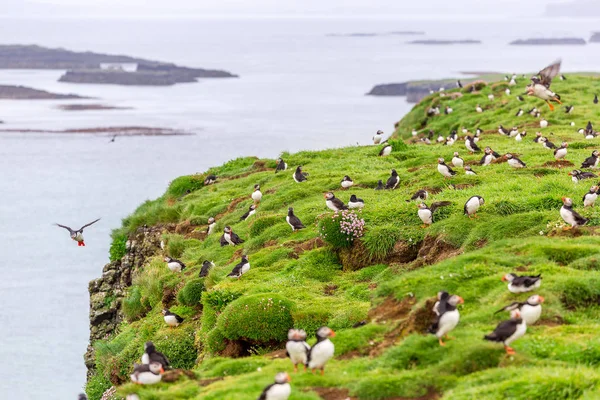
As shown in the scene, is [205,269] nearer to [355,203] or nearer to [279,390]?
[355,203]

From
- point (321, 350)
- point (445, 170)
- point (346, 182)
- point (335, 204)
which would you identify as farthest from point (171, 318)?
point (321, 350)

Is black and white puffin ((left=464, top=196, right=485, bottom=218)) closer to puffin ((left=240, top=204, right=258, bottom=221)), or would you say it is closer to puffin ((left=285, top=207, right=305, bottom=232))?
puffin ((left=285, top=207, right=305, bottom=232))

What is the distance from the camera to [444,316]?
11.6m

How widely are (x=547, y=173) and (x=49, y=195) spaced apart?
5516cm

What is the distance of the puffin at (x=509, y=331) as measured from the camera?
36.4 feet

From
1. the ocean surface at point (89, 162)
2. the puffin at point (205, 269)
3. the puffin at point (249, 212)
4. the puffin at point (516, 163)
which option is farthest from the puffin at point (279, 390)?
the ocean surface at point (89, 162)

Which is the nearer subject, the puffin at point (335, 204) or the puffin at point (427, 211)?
the puffin at point (427, 211)

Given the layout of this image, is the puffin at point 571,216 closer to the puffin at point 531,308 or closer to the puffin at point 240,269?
the puffin at point 531,308

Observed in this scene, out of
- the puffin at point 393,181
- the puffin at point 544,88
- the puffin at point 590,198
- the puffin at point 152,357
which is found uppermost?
the puffin at point 544,88

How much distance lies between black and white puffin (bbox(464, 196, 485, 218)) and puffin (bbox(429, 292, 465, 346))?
21.0 ft

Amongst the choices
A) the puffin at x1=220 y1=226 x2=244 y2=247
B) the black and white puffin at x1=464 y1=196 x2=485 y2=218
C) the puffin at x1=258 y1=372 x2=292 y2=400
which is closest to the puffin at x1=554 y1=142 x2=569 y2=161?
the black and white puffin at x1=464 y1=196 x2=485 y2=218

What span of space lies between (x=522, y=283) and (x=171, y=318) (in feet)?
33.7

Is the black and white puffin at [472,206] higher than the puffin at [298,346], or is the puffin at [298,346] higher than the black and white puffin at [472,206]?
the black and white puffin at [472,206]

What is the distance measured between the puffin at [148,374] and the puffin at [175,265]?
11.8 m
